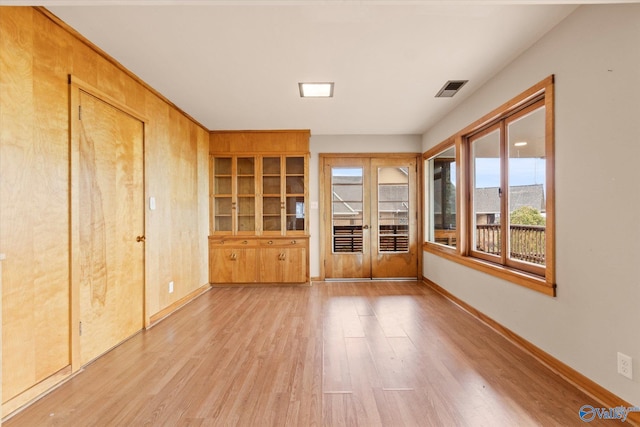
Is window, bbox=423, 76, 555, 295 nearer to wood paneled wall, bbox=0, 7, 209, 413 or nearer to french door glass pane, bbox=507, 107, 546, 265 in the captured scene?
french door glass pane, bbox=507, 107, 546, 265

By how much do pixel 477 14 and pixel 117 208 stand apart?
10.9 ft

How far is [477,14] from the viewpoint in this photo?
205cm

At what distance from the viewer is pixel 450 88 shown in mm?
3250

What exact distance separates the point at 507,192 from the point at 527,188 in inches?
10.4

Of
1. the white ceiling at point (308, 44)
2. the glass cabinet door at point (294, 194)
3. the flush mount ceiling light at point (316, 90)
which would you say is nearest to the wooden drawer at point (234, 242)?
the glass cabinet door at point (294, 194)

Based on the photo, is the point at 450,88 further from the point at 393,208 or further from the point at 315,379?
the point at 315,379

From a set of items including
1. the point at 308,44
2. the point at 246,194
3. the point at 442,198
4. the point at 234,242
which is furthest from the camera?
the point at 246,194

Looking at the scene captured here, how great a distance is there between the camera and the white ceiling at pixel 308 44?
2.00 meters

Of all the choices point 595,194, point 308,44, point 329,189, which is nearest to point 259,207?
point 329,189

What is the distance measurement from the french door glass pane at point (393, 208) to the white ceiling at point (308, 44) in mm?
1688

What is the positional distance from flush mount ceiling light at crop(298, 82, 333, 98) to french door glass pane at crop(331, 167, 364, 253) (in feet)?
6.41

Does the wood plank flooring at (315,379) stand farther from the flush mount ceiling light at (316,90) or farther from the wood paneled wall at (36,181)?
the flush mount ceiling light at (316,90)

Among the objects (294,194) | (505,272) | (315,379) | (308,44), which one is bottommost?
(315,379)

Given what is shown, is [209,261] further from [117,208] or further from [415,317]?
[415,317]
